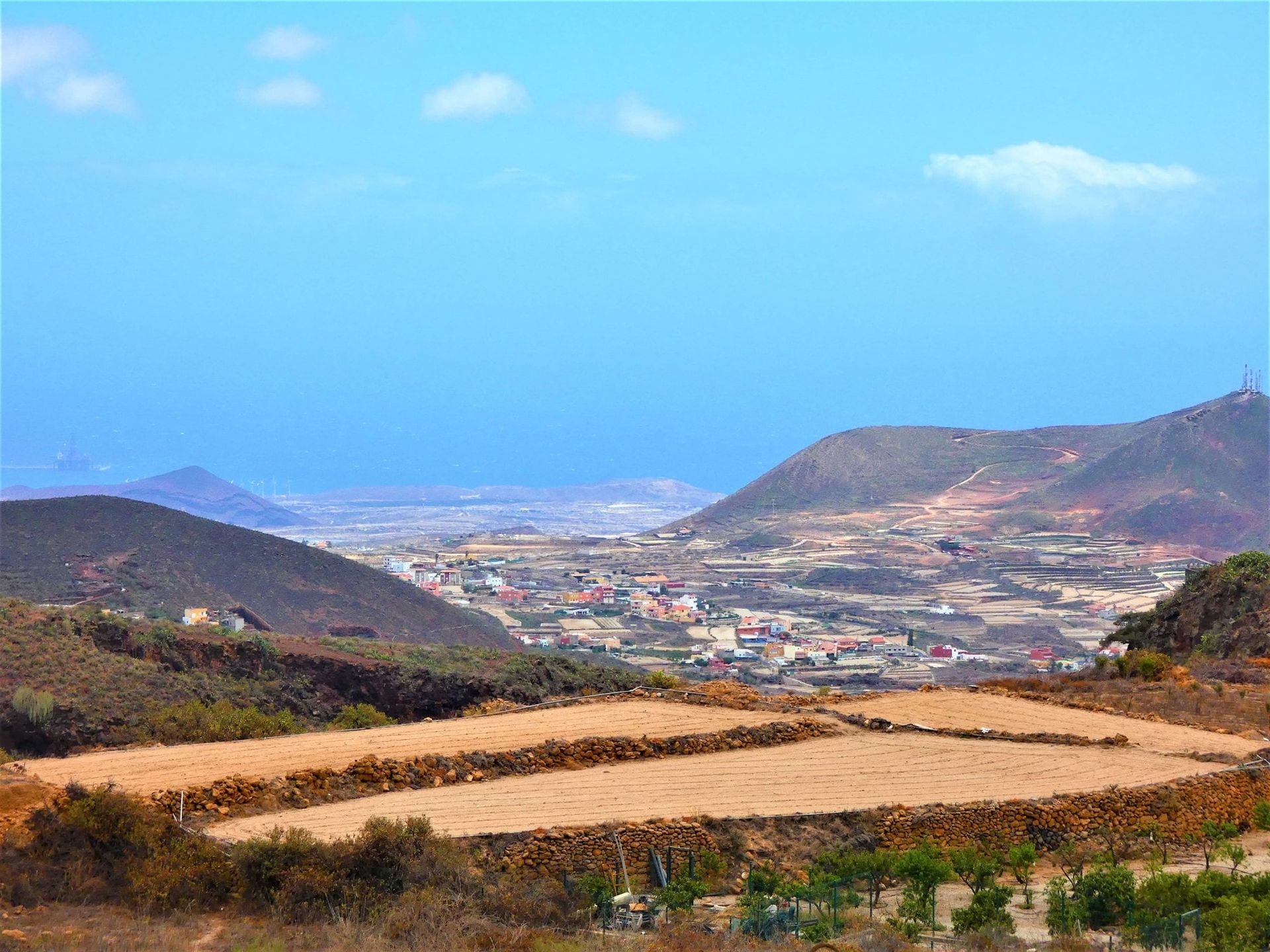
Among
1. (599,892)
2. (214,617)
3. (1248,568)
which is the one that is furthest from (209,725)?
(214,617)

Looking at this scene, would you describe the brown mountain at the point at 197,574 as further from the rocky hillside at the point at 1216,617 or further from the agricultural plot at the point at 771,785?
the agricultural plot at the point at 771,785

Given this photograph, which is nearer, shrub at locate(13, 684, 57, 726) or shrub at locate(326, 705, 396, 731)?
shrub at locate(326, 705, 396, 731)

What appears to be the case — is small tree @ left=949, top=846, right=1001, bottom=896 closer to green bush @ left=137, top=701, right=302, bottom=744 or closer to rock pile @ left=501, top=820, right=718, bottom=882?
rock pile @ left=501, top=820, right=718, bottom=882

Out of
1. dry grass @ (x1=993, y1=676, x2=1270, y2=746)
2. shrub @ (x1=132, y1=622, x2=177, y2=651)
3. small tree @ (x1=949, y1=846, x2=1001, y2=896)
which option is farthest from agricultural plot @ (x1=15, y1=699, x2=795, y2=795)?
shrub @ (x1=132, y1=622, x2=177, y2=651)

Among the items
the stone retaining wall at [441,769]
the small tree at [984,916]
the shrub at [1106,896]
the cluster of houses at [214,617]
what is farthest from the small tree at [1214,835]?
the cluster of houses at [214,617]

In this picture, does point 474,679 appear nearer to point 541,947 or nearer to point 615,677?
point 615,677

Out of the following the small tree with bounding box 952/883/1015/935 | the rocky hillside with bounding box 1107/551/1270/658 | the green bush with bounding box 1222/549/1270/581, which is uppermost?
the green bush with bounding box 1222/549/1270/581

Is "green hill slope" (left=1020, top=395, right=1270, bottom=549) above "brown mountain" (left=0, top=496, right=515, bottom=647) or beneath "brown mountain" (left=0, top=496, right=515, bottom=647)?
above
